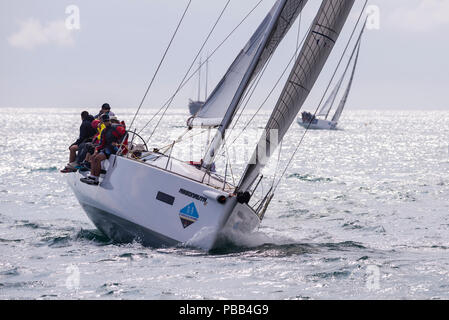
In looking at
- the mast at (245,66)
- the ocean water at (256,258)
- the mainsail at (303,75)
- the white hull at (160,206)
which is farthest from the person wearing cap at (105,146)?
the mainsail at (303,75)

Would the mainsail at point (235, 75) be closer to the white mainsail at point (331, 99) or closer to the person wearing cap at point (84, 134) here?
the person wearing cap at point (84, 134)

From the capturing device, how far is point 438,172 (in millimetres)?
31750

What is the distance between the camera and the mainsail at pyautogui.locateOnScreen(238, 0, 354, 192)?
33.6 feet

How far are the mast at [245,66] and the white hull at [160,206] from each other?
1.04m

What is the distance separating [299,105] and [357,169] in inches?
984

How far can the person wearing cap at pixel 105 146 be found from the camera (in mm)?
11445

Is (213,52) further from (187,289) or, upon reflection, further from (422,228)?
(187,289)

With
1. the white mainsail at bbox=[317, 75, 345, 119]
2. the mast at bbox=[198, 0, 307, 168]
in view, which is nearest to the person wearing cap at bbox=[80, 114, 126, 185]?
the mast at bbox=[198, 0, 307, 168]

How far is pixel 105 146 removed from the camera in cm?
1173

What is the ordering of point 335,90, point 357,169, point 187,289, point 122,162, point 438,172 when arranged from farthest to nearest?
1. point 335,90
2. point 357,169
3. point 438,172
4. point 122,162
5. point 187,289

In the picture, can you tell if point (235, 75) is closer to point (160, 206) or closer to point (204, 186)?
point (204, 186)

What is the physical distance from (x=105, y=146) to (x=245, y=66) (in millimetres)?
3151

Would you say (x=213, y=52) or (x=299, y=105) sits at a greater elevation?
(x=213, y=52)
